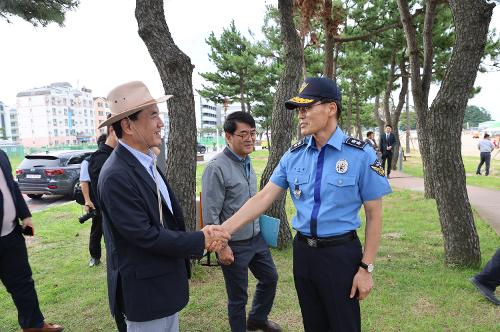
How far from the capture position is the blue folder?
10.7ft

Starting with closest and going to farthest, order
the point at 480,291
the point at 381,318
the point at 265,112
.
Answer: the point at 381,318
the point at 480,291
the point at 265,112

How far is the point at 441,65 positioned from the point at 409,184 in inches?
254

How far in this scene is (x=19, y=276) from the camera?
330 cm

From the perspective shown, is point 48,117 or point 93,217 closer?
point 93,217

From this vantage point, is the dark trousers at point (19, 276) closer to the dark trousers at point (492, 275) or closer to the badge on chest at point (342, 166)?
the badge on chest at point (342, 166)

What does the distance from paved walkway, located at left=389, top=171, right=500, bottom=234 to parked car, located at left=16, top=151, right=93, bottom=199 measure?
10.4 m

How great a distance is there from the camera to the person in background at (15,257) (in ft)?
10.6

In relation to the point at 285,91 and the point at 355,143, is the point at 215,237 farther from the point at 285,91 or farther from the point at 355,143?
the point at 285,91

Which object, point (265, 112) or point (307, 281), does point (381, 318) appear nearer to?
point (307, 281)

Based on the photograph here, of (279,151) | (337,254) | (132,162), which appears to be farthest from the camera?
(279,151)

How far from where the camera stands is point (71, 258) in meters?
5.80

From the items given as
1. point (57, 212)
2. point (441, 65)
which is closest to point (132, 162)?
point (57, 212)

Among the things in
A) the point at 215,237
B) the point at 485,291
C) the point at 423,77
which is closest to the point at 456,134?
the point at 485,291

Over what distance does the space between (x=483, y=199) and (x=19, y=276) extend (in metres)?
9.93
